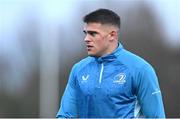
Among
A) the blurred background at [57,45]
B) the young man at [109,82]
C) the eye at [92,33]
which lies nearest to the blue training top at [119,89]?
the young man at [109,82]

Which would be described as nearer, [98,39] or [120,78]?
[120,78]

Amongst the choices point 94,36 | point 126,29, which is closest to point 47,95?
point 126,29

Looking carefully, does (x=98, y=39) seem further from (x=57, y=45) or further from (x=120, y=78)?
(x=57, y=45)

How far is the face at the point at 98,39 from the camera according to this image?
6988 mm

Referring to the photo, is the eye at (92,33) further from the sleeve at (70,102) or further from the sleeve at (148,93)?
the sleeve at (148,93)

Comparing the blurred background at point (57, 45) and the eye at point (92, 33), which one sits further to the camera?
the blurred background at point (57, 45)

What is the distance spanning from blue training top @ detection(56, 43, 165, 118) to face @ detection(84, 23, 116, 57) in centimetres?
7

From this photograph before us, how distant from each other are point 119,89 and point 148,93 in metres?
0.24

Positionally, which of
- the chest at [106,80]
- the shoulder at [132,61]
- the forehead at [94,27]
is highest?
the forehead at [94,27]

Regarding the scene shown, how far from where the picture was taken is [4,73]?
28562mm

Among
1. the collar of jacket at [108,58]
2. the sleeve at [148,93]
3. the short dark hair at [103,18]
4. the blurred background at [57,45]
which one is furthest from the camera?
the blurred background at [57,45]

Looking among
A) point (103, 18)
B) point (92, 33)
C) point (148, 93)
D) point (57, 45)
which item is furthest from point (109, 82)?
point (57, 45)

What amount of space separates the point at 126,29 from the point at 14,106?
6.49 m

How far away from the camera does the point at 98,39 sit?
7023 millimetres
